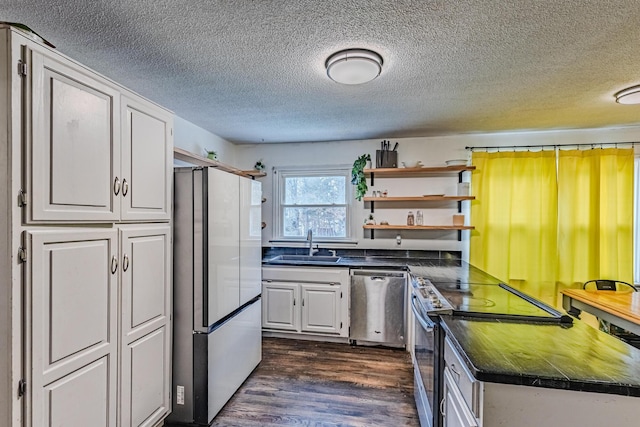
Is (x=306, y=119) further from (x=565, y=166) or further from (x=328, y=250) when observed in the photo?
(x=565, y=166)

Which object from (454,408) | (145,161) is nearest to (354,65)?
(145,161)

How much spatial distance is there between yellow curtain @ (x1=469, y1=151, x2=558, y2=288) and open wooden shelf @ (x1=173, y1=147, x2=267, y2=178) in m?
2.54

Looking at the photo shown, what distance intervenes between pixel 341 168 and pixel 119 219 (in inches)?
113

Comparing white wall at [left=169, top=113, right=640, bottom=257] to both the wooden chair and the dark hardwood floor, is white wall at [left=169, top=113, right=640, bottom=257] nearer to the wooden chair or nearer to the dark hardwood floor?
the wooden chair

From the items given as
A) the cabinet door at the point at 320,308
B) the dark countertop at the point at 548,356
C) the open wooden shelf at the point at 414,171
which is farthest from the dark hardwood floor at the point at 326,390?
Result: the open wooden shelf at the point at 414,171

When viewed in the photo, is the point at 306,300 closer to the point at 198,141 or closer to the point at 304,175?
the point at 304,175

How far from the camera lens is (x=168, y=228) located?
1933mm

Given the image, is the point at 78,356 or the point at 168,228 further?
the point at 168,228

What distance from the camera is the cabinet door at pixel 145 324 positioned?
1591 mm

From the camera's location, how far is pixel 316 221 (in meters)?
4.19

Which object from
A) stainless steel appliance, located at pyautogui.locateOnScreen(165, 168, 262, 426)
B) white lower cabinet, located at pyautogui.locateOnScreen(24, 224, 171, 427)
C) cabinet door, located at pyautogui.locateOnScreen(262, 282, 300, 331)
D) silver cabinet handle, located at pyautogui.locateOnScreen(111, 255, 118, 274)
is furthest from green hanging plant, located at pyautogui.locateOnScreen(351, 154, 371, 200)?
silver cabinet handle, located at pyautogui.locateOnScreen(111, 255, 118, 274)

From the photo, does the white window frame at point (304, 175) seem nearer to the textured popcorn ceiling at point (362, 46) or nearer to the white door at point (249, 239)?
the textured popcorn ceiling at point (362, 46)

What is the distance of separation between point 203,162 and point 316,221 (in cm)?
160

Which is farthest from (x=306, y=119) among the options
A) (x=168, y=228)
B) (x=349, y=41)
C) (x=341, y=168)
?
(x=168, y=228)
